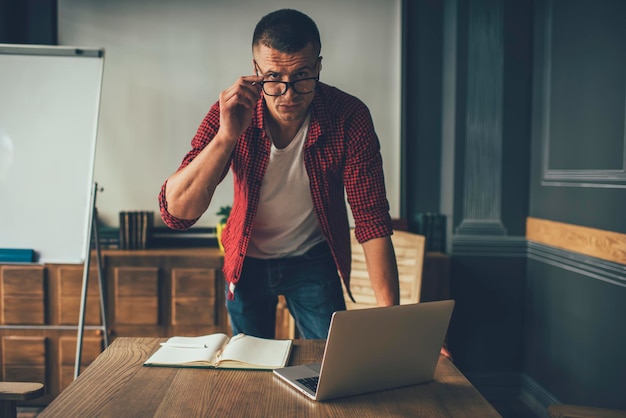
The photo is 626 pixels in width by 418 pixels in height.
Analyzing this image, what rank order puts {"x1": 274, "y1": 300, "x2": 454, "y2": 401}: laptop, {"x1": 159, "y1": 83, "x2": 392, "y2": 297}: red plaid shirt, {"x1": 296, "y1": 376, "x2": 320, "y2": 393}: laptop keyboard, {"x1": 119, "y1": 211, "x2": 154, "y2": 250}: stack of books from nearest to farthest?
{"x1": 274, "y1": 300, "x2": 454, "y2": 401}: laptop → {"x1": 296, "y1": 376, "x2": 320, "y2": 393}: laptop keyboard → {"x1": 159, "y1": 83, "x2": 392, "y2": 297}: red plaid shirt → {"x1": 119, "y1": 211, "x2": 154, "y2": 250}: stack of books

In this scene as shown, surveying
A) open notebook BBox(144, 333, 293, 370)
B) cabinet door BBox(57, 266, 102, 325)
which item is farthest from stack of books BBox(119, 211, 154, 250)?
open notebook BBox(144, 333, 293, 370)

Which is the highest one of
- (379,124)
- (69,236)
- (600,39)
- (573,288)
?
(600,39)

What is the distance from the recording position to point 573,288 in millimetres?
2807

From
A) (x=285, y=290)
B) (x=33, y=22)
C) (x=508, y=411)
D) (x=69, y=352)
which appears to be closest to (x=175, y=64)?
(x=33, y=22)

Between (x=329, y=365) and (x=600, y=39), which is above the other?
(x=600, y=39)

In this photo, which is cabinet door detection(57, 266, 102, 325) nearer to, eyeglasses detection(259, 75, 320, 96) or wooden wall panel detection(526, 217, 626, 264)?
eyeglasses detection(259, 75, 320, 96)

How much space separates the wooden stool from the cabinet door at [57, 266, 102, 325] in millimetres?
1861

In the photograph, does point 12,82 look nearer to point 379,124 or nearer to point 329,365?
point 379,124

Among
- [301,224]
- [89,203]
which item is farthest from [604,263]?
[89,203]

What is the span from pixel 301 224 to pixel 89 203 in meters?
1.46

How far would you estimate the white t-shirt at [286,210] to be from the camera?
1888 mm

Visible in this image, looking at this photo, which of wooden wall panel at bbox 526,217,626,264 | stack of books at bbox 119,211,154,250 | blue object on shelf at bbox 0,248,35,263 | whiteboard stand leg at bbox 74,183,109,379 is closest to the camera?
wooden wall panel at bbox 526,217,626,264

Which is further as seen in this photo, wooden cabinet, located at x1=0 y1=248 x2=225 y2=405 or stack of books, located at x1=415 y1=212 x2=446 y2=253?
stack of books, located at x1=415 y1=212 x2=446 y2=253

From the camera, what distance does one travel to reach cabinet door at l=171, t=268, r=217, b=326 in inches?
129
